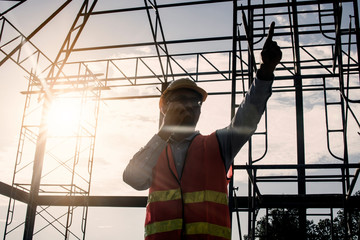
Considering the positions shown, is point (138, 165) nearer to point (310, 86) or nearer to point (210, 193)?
point (210, 193)

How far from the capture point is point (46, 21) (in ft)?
21.6

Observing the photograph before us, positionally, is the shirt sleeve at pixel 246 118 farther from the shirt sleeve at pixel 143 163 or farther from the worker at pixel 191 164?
the shirt sleeve at pixel 143 163

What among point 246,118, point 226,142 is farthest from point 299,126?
point 246,118

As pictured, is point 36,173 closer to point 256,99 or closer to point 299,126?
point 299,126

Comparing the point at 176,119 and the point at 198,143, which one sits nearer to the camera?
the point at 176,119

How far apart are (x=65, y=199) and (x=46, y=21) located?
34.6ft

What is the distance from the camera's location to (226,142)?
221cm

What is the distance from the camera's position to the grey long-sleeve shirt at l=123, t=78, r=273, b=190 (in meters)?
2.03

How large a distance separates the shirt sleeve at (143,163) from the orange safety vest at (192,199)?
2.5 inches

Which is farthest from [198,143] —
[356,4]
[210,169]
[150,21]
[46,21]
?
[150,21]

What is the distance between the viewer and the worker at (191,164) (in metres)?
2.02

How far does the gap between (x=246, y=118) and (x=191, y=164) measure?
0.42 meters

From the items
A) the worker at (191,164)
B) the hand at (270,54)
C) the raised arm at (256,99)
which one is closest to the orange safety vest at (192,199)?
the worker at (191,164)

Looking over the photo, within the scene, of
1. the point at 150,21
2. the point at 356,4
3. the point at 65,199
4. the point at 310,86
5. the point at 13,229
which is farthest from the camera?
the point at 65,199
